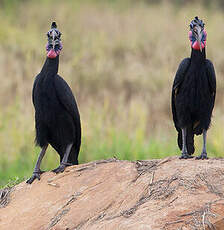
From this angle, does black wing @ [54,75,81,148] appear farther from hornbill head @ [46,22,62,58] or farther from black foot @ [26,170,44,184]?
black foot @ [26,170,44,184]

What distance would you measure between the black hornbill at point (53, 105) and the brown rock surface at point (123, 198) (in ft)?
1.12

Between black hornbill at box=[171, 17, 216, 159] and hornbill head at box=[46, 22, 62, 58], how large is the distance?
47.7 inches

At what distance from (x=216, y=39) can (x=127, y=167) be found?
10.8 meters

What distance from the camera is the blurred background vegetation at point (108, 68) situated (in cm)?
895

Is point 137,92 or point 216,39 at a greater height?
point 216,39

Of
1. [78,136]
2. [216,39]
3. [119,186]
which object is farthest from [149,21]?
[119,186]

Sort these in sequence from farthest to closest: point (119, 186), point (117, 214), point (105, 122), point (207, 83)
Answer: point (105, 122), point (207, 83), point (119, 186), point (117, 214)

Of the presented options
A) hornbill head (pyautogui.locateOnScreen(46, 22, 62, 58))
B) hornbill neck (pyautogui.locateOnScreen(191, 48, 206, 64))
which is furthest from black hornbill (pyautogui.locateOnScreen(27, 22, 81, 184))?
hornbill neck (pyautogui.locateOnScreen(191, 48, 206, 64))

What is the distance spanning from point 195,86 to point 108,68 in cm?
844

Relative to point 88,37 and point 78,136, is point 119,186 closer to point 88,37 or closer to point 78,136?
point 78,136

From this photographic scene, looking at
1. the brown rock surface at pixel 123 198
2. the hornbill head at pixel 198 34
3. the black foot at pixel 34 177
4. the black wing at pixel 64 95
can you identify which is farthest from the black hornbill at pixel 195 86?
the black foot at pixel 34 177

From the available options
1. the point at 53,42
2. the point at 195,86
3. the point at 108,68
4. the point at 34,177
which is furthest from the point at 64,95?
the point at 108,68

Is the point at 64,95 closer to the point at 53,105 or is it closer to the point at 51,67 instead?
the point at 53,105

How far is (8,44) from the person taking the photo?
14.5m
